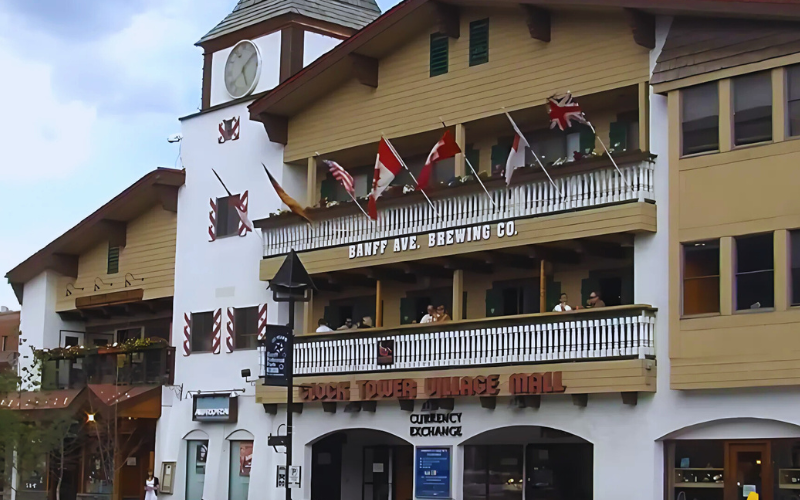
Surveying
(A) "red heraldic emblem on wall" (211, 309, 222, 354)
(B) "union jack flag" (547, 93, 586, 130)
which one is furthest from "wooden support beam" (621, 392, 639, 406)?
(A) "red heraldic emblem on wall" (211, 309, 222, 354)

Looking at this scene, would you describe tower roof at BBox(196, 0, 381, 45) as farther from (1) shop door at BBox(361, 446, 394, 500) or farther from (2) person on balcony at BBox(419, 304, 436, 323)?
(1) shop door at BBox(361, 446, 394, 500)

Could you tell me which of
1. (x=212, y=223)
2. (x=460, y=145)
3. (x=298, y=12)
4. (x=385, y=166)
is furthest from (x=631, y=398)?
(x=298, y=12)

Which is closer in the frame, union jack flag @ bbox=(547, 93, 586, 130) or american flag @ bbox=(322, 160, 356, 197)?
union jack flag @ bbox=(547, 93, 586, 130)

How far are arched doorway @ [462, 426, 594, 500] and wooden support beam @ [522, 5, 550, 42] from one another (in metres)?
9.23

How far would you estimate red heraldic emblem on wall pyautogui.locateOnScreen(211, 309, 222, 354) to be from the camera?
37.8 m

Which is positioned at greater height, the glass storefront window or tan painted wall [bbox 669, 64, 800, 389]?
tan painted wall [bbox 669, 64, 800, 389]

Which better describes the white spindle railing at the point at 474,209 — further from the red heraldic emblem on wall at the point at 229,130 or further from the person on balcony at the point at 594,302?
the red heraldic emblem on wall at the point at 229,130

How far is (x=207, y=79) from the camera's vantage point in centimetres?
3988

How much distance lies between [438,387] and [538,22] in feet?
Result: 28.7

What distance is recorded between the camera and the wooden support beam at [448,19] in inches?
1237

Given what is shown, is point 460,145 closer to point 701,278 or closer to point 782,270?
point 701,278

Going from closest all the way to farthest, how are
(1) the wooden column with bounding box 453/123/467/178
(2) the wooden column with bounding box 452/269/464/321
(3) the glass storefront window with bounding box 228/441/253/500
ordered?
1. (2) the wooden column with bounding box 452/269/464/321
2. (1) the wooden column with bounding box 453/123/467/178
3. (3) the glass storefront window with bounding box 228/441/253/500

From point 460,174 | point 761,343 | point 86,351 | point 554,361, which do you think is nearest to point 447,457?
point 554,361

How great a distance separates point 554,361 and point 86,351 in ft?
65.3
